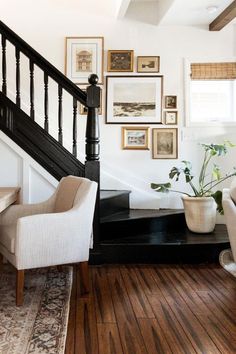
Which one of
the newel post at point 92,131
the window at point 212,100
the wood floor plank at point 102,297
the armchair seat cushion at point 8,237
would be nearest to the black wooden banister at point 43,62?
the newel post at point 92,131

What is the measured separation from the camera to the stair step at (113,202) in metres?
3.60

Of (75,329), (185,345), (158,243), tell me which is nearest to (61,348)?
(75,329)

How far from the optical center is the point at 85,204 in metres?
2.60

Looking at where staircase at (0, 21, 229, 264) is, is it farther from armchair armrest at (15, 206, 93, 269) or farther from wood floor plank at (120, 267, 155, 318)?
armchair armrest at (15, 206, 93, 269)

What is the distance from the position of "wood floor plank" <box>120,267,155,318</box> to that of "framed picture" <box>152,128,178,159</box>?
169 centimetres

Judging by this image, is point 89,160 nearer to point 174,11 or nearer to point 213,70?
point 174,11

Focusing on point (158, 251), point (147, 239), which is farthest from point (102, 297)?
point (147, 239)

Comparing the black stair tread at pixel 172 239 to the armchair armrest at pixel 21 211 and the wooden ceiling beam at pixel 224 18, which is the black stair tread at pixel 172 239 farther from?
the wooden ceiling beam at pixel 224 18

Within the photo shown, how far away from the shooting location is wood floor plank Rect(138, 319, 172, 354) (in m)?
1.93

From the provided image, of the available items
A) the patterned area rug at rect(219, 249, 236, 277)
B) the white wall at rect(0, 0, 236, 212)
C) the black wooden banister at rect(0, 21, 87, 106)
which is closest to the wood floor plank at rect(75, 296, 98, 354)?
the patterned area rug at rect(219, 249, 236, 277)

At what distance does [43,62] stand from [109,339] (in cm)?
238

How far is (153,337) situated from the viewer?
2057 millimetres

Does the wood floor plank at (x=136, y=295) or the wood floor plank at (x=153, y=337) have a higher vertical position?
the wood floor plank at (x=136, y=295)

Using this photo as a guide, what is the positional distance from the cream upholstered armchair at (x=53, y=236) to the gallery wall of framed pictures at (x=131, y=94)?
172 centimetres
